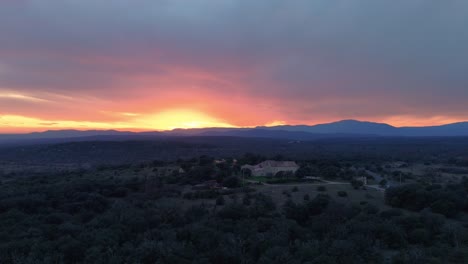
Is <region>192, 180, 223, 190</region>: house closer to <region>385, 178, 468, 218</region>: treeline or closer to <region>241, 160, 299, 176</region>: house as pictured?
<region>241, 160, 299, 176</region>: house

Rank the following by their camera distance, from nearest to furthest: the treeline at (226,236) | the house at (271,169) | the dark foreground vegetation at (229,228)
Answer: the treeline at (226,236) → the dark foreground vegetation at (229,228) → the house at (271,169)

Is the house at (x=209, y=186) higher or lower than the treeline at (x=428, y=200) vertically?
lower

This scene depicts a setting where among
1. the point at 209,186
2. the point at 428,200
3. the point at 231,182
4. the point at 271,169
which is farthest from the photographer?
the point at 271,169

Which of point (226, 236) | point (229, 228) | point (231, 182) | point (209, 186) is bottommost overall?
point (209, 186)

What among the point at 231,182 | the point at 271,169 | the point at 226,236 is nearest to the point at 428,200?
the point at 226,236

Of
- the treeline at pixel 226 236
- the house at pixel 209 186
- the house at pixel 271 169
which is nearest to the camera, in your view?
the treeline at pixel 226 236

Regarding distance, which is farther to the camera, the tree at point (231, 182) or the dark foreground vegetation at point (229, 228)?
the tree at point (231, 182)

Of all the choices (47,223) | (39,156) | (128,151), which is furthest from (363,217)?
(39,156)

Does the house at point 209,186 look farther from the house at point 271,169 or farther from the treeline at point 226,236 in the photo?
the treeline at point 226,236

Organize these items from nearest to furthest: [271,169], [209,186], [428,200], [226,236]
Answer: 1. [226,236]
2. [428,200]
3. [209,186]
4. [271,169]

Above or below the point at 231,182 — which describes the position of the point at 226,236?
above

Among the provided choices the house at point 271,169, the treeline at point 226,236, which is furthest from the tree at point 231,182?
the treeline at point 226,236

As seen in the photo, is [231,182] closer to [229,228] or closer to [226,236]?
[229,228]

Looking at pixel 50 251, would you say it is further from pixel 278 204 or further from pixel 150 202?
pixel 278 204
